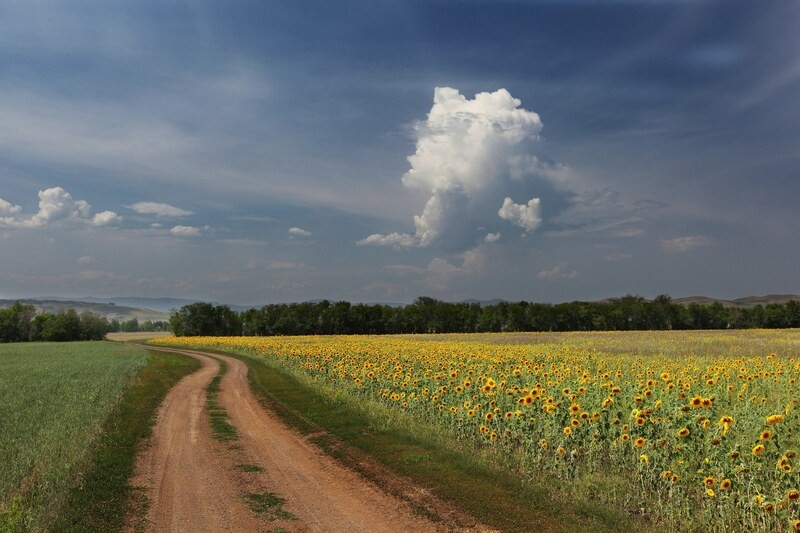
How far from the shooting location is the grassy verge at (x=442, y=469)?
8531mm

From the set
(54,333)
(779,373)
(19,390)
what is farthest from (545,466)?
(54,333)

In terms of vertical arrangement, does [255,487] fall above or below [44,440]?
below

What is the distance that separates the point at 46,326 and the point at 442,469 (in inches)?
5464

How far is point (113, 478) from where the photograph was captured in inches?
427

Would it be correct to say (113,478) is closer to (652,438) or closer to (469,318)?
(652,438)

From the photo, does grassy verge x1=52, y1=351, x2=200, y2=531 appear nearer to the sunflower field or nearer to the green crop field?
the green crop field

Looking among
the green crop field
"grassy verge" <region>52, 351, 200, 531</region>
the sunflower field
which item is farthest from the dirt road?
the sunflower field

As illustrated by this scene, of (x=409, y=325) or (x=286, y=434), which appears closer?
(x=286, y=434)

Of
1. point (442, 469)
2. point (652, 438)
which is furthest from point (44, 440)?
point (652, 438)

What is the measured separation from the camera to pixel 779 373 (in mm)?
17047

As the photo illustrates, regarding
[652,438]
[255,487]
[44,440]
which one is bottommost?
[255,487]

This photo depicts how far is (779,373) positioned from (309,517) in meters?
16.2

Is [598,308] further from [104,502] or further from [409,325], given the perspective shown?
[104,502]

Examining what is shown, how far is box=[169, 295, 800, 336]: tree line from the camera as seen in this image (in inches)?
4742
